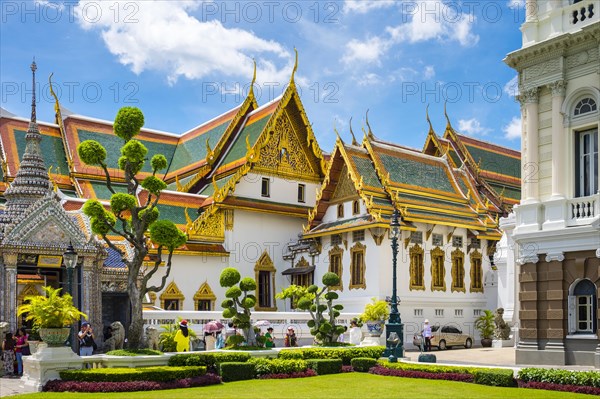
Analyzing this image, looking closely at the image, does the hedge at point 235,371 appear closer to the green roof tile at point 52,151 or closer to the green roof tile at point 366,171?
the green roof tile at point 366,171

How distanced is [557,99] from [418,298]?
1371cm

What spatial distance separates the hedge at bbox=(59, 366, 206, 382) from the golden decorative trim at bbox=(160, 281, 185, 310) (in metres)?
14.2

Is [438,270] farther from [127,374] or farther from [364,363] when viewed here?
[127,374]

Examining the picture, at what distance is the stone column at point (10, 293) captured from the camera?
19.9m

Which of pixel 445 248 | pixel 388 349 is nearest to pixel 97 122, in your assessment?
pixel 445 248

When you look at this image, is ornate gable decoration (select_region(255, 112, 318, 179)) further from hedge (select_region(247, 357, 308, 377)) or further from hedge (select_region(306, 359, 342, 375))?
hedge (select_region(247, 357, 308, 377))

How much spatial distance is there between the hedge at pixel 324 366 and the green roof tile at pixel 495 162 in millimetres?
24535

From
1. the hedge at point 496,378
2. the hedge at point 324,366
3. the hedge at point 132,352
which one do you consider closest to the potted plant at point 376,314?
the hedge at point 324,366

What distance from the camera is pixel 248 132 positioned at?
121ft

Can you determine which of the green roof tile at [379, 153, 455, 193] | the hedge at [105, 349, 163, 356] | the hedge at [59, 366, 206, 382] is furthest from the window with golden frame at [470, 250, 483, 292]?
the hedge at [59, 366, 206, 382]

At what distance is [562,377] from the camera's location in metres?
15.0

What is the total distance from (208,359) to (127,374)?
264cm

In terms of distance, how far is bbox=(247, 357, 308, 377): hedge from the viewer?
1783 centimetres

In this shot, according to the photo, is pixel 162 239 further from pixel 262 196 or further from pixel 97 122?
pixel 97 122
